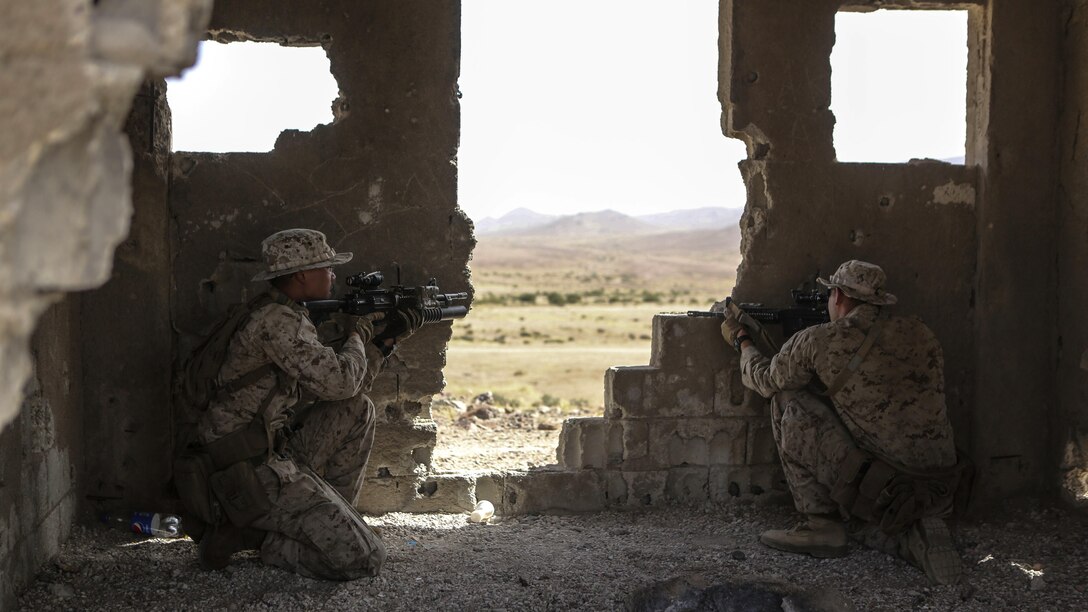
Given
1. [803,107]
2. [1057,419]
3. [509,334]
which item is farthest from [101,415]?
[509,334]

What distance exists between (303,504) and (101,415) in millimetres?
1603

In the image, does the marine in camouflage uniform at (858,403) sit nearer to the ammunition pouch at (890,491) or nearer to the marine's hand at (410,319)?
the ammunition pouch at (890,491)

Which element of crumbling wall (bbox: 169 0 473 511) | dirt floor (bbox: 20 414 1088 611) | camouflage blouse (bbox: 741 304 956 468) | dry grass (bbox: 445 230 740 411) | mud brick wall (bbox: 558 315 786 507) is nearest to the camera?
dirt floor (bbox: 20 414 1088 611)

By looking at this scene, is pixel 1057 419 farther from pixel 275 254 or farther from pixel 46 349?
pixel 46 349

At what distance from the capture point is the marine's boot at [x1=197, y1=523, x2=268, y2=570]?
15.7 ft

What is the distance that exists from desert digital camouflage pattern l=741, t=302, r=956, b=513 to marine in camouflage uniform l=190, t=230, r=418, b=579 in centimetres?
235

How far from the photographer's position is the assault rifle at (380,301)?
5305mm

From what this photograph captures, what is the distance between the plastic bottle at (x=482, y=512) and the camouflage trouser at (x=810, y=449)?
5.89ft

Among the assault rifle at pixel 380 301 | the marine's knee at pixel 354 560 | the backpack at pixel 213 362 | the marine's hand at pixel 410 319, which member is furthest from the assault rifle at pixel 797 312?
the backpack at pixel 213 362

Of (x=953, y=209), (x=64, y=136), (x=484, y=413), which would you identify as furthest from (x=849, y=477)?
(x=484, y=413)

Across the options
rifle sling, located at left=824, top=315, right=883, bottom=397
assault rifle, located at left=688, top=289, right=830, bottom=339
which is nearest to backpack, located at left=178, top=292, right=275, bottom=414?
assault rifle, located at left=688, top=289, right=830, bottom=339

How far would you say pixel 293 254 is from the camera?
496 centimetres

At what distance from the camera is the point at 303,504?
15.7 ft

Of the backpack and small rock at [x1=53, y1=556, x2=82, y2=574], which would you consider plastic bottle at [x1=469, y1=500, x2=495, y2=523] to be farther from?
small rock at [x1=53, y1=556, x2=82, y2=574]
